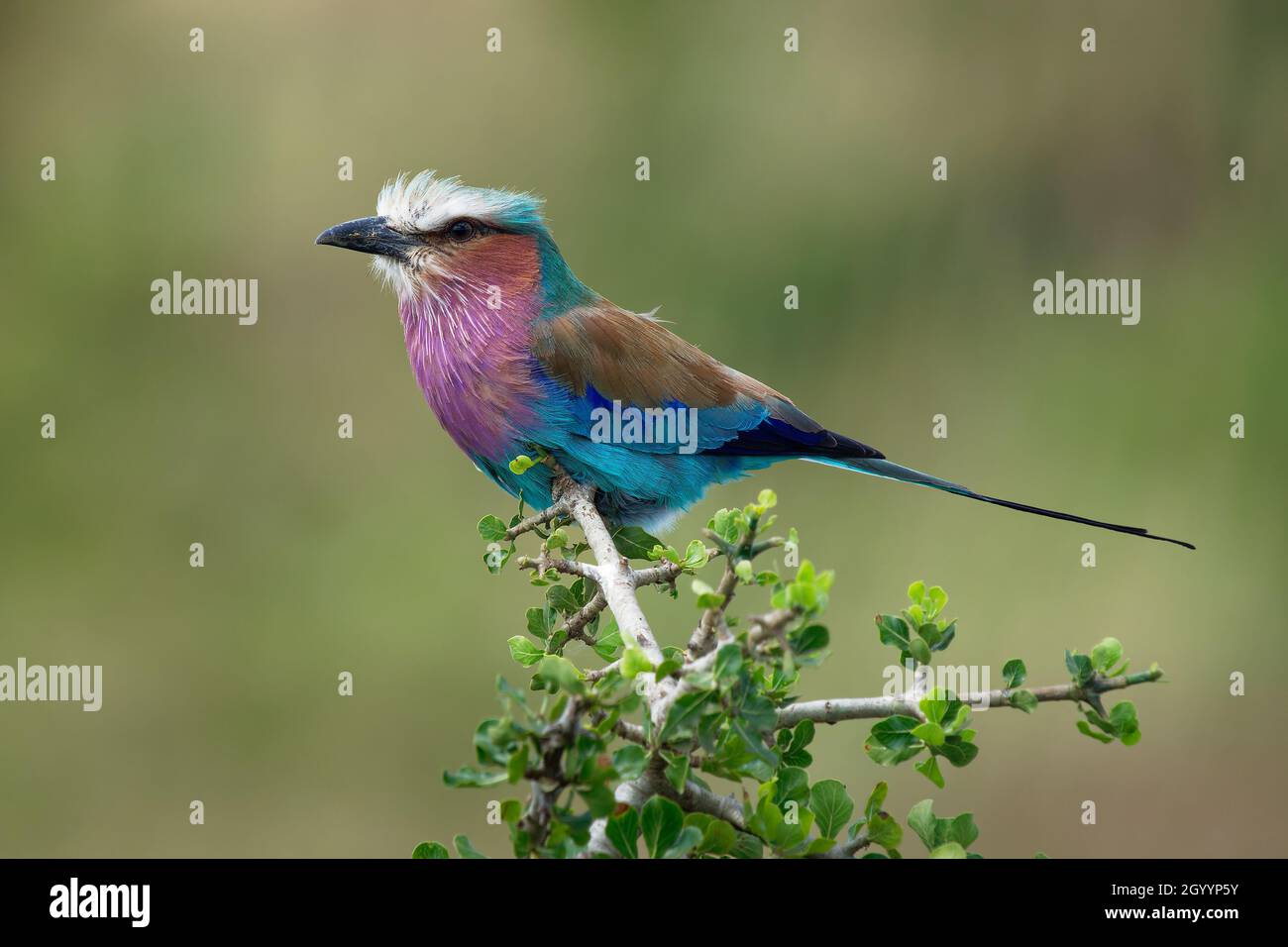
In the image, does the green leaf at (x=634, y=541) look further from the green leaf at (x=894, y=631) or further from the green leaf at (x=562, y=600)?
the green leaf at (x=894, y=631)

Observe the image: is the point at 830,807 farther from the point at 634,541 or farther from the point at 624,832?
the point at 634,541

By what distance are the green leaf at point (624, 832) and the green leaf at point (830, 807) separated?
1.03ft

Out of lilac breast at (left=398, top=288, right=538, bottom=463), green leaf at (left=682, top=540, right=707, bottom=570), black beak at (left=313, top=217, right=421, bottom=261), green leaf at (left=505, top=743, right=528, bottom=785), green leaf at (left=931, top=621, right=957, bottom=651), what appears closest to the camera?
green leaf at (left=505, top=743, right=528, bottom=785)

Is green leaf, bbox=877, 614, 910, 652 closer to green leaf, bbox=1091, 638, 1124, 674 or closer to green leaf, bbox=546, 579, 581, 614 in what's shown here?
green leaf, bbox=1091, 638, 1124, 674

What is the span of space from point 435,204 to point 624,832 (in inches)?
81.0

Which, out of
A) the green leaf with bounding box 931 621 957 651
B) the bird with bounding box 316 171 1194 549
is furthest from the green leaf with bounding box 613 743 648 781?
the bird with bounding box 316 171 1194 549

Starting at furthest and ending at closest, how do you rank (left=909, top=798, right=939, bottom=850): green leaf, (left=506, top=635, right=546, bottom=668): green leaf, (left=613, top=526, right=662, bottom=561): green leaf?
(left=613, top=526, right=662, bottom=561): green leaf < (left=506, top=635, right=546, bottom=668): green leaf < (left=909, top=798, right=939, bottom=850): green leaf

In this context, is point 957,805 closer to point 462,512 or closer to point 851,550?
point 851,550

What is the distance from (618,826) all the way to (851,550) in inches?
159

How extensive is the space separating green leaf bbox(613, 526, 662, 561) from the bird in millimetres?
334

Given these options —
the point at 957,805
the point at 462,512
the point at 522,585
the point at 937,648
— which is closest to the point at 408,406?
the point at 462,512

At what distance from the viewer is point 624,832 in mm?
1525

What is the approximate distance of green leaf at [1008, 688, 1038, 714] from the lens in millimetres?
1697

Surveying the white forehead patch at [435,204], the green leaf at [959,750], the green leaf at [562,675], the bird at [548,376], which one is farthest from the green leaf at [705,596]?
the white forehead patch at [435,204]
